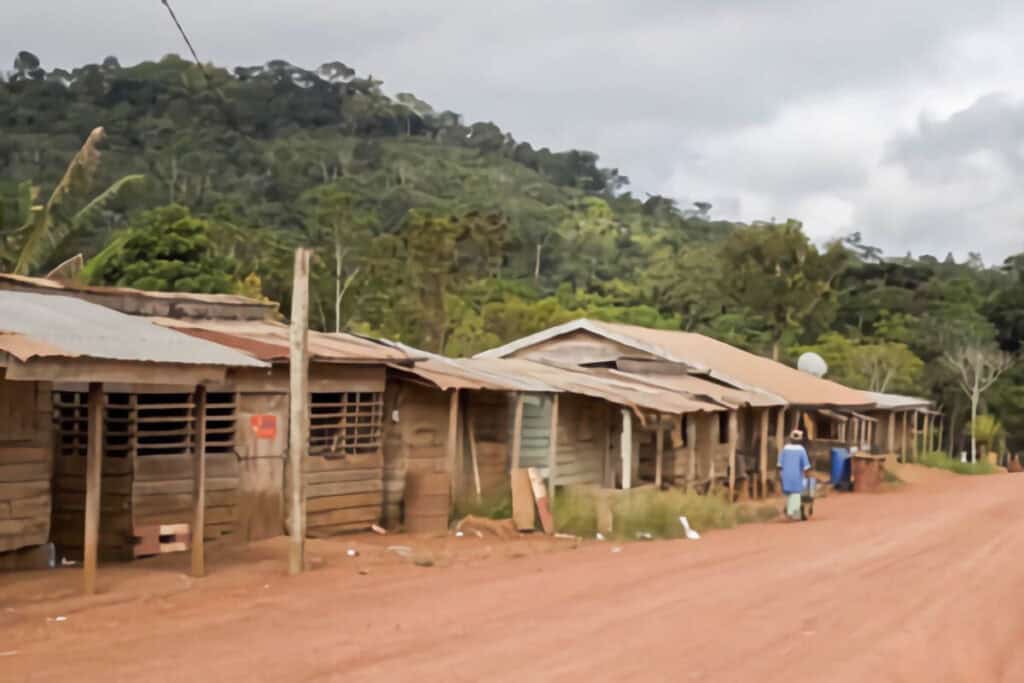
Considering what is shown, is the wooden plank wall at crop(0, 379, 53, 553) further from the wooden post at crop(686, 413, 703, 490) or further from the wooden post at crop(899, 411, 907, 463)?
the wooden post at crop(899, 411, 907, 463)

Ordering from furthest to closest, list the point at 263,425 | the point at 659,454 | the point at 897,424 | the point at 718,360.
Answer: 1. the point at 897,424
2. the point at 718,360
3. the point at 659,454
4. the point at 263,425

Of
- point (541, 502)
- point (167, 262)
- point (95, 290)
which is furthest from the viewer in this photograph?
point (167, 262)

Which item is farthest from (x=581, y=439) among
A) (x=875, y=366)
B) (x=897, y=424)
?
(x=875, y=366)

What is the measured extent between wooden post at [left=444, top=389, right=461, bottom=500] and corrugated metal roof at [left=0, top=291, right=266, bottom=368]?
5066 mm

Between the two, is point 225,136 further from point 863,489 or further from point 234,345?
point 234,345

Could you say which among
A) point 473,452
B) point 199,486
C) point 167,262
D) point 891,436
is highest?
point 167,262

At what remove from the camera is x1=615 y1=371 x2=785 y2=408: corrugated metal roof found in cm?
2534

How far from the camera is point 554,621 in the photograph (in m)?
10.3

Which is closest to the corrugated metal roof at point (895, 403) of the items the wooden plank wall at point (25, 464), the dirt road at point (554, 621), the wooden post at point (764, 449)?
the wooden post at point (764, 449)

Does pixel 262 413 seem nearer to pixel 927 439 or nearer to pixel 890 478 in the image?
pixel 890 478

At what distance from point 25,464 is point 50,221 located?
12.0 metres

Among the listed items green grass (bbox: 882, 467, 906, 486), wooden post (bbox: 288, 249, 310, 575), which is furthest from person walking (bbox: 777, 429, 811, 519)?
green grass (bbox: 882, 467, 906, 486)

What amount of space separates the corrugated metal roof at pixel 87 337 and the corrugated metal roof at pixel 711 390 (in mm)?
13388

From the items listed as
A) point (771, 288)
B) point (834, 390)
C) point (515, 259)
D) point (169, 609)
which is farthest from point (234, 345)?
point (515, 259)
